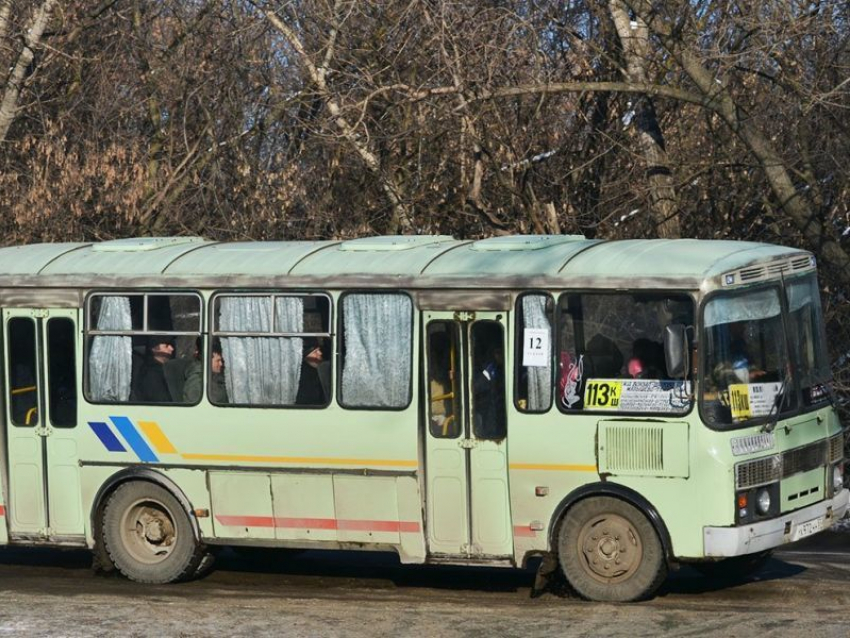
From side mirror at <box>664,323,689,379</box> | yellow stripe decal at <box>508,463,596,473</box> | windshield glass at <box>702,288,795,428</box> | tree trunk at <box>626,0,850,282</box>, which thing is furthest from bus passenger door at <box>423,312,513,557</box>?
tree trunk at <box>626,0,850,282</box>

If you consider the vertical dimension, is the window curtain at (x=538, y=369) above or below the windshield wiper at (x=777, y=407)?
above

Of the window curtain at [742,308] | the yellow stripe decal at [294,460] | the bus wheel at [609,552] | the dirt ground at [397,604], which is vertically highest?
the window curtain at [742,308]

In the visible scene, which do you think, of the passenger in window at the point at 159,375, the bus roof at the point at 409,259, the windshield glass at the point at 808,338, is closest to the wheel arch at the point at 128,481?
the passenger in window at the point at 159,375

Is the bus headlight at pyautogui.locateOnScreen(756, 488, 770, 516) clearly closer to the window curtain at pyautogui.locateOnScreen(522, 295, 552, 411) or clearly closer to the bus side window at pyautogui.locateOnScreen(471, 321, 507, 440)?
the window curtain at pyautogui.locateOnScreen(522, 295, 552, 411)

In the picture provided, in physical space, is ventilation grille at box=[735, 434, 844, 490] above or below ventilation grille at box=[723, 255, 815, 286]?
below

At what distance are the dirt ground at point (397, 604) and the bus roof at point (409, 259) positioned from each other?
2.20m

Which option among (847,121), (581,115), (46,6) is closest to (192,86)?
(46,6)

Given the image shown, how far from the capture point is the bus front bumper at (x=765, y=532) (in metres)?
10.2

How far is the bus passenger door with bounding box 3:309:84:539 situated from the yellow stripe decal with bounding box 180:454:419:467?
1073 mm

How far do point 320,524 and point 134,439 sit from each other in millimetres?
1674

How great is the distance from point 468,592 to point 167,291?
323 cm

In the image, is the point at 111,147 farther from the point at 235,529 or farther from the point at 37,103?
the point at 235,529

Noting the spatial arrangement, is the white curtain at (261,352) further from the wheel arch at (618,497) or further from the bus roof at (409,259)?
the wheel arch at (618,497)

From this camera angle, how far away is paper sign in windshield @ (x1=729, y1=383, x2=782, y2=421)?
10383mm
